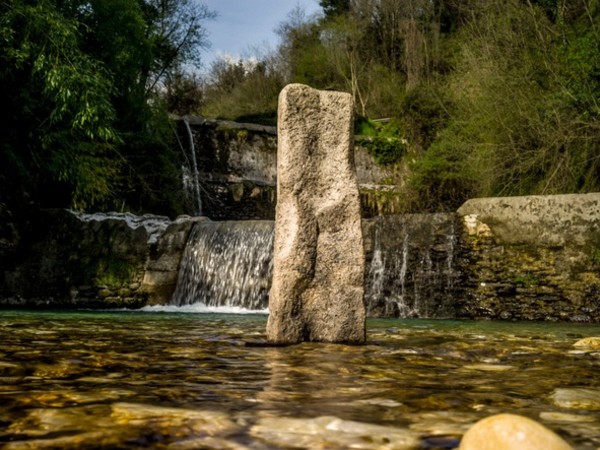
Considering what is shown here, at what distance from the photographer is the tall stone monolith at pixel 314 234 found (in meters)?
5.13

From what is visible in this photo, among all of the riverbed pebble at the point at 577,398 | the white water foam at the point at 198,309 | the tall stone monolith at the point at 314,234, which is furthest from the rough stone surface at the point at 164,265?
the riverbed pebble at the point at 577,398

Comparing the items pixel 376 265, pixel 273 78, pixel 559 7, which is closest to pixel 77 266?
pixel 376 265

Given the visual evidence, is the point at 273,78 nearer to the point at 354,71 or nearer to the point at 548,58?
the point at 354,71

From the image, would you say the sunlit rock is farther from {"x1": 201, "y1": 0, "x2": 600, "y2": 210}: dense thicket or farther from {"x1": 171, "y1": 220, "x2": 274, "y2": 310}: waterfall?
{"x1": 201, "y1": 0, "x2": 600, "y2": 210}: dense thicket

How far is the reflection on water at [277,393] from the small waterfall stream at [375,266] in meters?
7.49

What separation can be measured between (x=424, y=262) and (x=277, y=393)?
403 inches

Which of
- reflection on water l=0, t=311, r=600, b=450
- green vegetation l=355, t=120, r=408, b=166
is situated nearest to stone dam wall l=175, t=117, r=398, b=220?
green vegetation l=355, t=120, r=408, b=166

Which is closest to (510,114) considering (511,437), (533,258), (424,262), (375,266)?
(533,258)

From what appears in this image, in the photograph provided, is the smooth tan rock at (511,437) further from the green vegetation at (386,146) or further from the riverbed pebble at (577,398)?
the green vegetation at (386,146)

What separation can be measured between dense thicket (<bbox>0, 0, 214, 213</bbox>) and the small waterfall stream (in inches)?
124

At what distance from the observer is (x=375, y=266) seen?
1323 centimetres

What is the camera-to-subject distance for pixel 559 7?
16422 mm

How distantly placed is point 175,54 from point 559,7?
19.8 m

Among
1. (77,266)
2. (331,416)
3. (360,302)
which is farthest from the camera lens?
(77,266)
